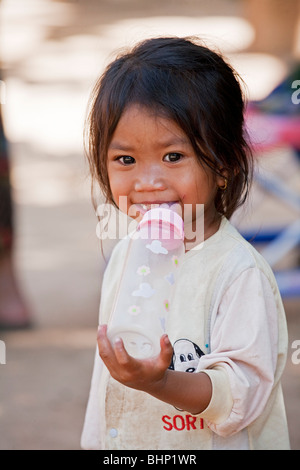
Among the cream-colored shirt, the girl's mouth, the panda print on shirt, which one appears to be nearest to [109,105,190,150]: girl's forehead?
the girl's mouth

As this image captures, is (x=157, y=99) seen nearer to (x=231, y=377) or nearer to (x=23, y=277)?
(x=231, y=377)

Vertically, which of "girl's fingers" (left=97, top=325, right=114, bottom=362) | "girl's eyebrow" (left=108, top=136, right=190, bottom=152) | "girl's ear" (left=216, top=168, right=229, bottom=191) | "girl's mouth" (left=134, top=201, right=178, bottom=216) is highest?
"girl's eyebrow" (left=108, top=136, right=190, bottom=152)

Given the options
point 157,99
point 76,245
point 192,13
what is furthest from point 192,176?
point 192,13

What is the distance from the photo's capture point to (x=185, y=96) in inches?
60.6

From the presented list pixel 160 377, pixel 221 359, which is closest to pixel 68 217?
pixel 221 359

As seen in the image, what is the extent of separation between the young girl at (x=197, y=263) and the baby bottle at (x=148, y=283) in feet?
0.34

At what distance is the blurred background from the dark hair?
28cm

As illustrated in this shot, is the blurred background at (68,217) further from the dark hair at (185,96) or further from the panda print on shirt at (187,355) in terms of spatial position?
the panda print on shirt at (187,355)

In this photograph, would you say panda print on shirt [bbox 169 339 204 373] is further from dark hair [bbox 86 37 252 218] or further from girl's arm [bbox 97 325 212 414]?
dark hair [bbox 86 37 252 218]

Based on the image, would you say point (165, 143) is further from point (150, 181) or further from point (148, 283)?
point (148, 283)

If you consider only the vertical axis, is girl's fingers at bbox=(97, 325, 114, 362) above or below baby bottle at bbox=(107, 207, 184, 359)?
below

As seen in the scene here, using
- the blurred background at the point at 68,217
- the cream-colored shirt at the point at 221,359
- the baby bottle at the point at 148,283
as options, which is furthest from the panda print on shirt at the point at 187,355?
the blurred background at the point at 68,217

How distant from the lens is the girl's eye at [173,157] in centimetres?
154

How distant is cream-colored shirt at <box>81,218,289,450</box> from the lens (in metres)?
1.49
